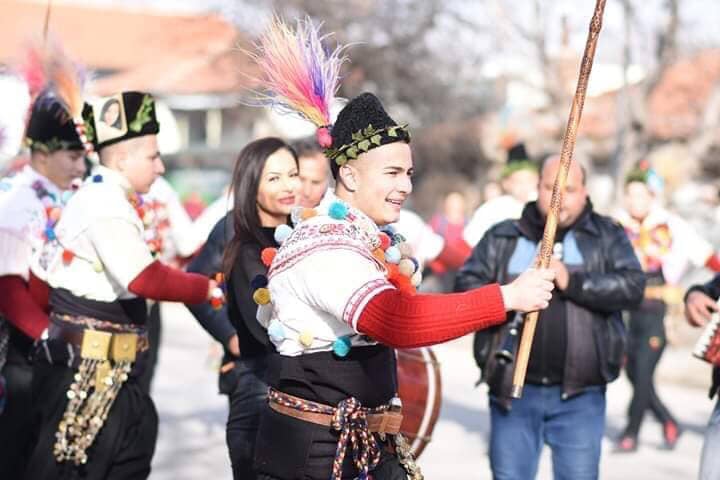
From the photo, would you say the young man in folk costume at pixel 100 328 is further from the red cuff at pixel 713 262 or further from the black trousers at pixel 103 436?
the red cuff at pixel 713 262

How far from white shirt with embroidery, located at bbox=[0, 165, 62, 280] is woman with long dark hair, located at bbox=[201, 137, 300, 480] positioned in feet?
3.87

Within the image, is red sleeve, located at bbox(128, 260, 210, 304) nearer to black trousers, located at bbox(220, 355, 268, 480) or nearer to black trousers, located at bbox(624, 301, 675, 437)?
black trousers, located at bbox(220, 355, 268, 480)

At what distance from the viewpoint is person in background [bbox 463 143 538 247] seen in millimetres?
8203

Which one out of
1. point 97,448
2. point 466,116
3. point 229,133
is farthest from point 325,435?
point 229,133

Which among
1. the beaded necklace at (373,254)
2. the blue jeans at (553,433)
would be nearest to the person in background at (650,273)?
the blue jeans at (553,433)

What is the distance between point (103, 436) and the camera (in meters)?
5.16

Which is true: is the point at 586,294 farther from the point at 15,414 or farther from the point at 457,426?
the point at 457,426

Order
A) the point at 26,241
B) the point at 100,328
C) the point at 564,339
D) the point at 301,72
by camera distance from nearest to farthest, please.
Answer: the point at 301,72
the point at 100,328
the point at 564,339
the point at 26,241

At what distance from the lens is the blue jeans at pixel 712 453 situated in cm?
495

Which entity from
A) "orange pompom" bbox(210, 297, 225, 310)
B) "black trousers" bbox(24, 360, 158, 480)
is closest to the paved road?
"black trousers" bbox(24, 360, 158, 480)

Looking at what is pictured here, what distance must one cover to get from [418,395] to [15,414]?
2.09 m

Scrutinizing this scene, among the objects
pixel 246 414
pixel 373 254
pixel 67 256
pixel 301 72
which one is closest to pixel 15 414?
pixel 67 256

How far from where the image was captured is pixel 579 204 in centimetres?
573

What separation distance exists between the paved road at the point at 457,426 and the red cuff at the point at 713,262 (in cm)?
141
